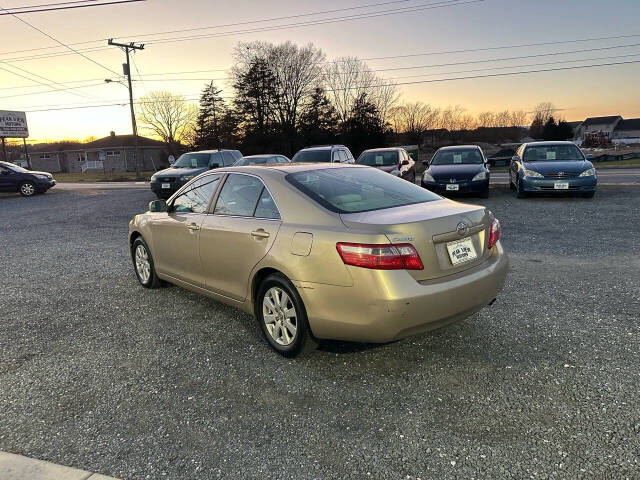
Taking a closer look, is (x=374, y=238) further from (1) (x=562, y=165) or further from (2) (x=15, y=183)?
(2) (x=15, y=183)

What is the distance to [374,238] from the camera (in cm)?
287

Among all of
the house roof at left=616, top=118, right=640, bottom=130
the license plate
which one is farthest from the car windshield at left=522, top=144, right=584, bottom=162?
the house roof at left=616, top=118, right=640, bottom=130

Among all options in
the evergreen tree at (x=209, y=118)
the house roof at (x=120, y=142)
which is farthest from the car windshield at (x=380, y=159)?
the house roof at (x=120, y=142)

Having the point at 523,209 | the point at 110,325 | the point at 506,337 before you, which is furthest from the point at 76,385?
the point at 523,209

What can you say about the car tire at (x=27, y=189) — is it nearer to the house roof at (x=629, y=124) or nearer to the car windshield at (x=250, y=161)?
the car windshield at (x=250, y=161)

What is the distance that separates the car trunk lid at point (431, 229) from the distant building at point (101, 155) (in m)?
71.9

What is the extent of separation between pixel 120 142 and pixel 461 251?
81.4 meters

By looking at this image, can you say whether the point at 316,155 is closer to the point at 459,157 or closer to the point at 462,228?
the point at 459,157

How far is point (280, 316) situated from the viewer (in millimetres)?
3477

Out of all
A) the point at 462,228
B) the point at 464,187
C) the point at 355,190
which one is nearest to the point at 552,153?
the point at 464,187

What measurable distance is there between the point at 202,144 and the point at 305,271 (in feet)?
189

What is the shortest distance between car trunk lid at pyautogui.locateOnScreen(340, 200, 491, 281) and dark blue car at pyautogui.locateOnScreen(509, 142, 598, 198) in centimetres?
929

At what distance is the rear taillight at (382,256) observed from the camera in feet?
9.39

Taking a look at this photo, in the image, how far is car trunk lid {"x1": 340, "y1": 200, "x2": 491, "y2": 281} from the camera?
9.64ft
